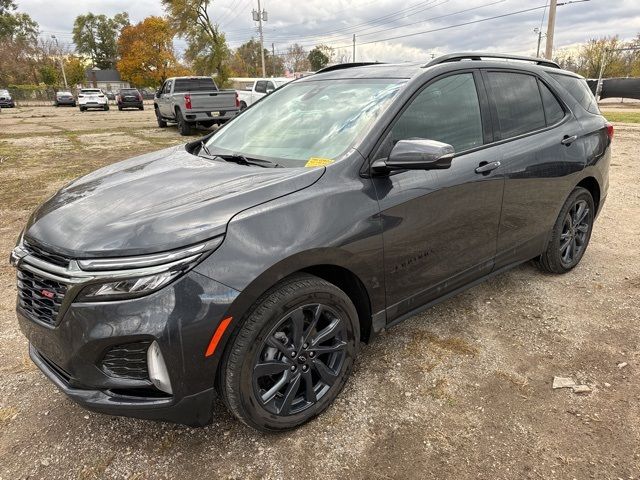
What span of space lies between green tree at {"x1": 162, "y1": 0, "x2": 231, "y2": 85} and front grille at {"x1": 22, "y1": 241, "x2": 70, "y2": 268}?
1511 inches

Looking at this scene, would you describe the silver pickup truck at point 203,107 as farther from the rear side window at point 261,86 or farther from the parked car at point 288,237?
the parked car at point 288,237

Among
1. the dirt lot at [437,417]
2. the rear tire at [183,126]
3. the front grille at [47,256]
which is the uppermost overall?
the front grille at [47,256]

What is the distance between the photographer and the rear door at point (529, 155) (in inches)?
125

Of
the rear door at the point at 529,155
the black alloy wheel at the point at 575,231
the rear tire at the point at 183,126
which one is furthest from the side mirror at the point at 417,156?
the rear tire at the point at 183,126

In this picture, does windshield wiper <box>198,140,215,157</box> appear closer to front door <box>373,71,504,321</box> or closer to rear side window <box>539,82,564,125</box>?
front door <box>373,71,504,321</box>

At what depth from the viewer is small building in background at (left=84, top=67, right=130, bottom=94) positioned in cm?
7684

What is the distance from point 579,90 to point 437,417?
3.15 metres

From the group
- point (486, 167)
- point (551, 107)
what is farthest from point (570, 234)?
point (486, 167)

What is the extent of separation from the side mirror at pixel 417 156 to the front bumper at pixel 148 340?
1.05m

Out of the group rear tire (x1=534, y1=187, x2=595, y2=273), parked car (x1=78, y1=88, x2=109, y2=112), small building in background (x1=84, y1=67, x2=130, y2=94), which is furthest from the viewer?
small building in background (x1=84, y1=67, x2=130, y2=94)

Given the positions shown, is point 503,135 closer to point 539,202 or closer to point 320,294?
point 539,202

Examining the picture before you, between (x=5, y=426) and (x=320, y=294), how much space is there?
1822 millimetres

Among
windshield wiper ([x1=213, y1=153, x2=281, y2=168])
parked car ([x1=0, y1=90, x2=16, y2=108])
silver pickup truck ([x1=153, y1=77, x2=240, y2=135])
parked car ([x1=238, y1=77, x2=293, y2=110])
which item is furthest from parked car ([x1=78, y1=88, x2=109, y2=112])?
windshield wiper ([x1=213, y1=153, x2=281, y2=168])

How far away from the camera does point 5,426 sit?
2.45 metres
